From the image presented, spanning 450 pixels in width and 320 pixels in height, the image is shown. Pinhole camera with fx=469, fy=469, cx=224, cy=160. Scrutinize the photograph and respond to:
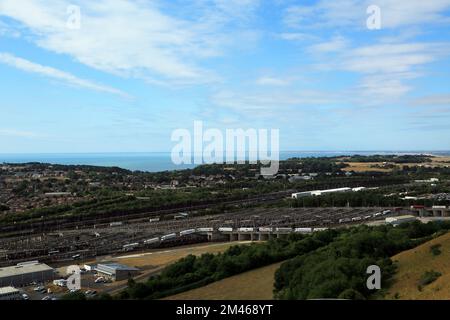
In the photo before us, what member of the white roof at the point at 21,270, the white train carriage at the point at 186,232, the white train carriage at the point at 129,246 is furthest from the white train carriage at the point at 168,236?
the white roof at the point at 21,270

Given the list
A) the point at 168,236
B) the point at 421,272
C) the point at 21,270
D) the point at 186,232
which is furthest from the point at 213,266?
the point at 186,232

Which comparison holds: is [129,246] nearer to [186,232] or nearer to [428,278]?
[186,232]

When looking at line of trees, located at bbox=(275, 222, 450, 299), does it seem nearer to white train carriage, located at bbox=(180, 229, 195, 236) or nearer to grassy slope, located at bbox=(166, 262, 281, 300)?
grassy slope, located at bbox=(166, 262, 281, 300)

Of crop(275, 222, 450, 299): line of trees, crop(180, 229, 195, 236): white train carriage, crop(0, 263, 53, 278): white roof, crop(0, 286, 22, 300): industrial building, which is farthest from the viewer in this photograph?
crop(180, 229, 195, 236): white train carriage

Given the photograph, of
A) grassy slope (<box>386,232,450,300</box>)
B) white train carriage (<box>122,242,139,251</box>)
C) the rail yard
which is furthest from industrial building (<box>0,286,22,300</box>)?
grassy slope (<box>386,232,450,300</box>)

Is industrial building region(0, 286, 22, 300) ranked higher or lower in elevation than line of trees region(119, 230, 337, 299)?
lower

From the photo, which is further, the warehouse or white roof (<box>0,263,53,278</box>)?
white roof (<box>0,263,53,278</box>)

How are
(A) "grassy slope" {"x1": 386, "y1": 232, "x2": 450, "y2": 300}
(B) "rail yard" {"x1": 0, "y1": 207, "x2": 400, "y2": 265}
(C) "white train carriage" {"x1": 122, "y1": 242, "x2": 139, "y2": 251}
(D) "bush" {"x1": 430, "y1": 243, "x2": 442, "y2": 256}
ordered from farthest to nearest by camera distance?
(C) "white train carriage" {"x1": 122, "y1": 242, "x2": 139, "y2": 251}
(B) "rail yard" {"x1": 0, "y1": 207, "x2": 400, "y2": 265}
(D) "bush" {"x1": 430, "y1": 243, "x2": 442, "y2": 256}
(A) "grassy slope" {"x1": 386, "y1": 232, "x2": 450, "y2": 300}
